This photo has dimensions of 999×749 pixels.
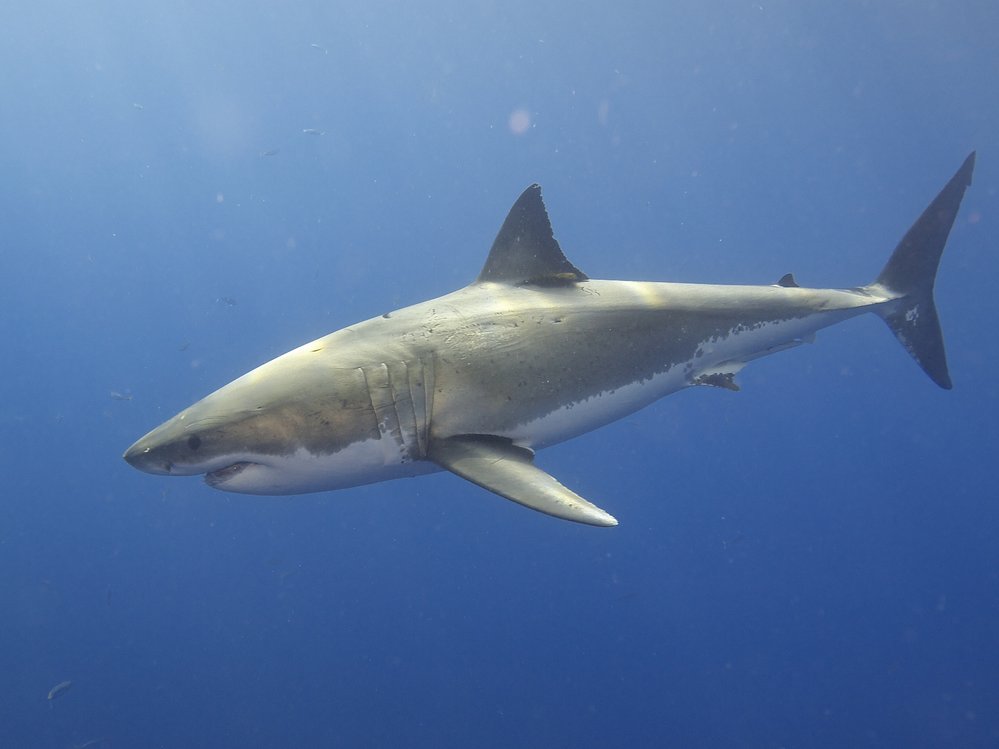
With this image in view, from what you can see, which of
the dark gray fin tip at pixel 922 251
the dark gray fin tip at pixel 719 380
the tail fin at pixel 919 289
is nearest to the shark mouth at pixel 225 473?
the dark gray fin tip at pixel 719 380

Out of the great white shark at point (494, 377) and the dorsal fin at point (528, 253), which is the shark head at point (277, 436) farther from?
the dorsal fin at point (528, 253)

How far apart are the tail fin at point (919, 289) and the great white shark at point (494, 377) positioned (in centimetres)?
53

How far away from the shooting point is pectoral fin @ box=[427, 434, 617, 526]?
3.19 metres

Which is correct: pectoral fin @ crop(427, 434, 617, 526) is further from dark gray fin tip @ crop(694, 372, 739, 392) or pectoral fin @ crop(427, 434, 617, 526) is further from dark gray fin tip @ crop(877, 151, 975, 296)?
dark gray fin tip @ crop(877, 151, 975, 296)

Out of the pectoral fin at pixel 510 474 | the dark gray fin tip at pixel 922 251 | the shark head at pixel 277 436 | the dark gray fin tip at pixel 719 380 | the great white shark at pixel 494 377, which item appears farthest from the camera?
the dark gray fin tip at pixel 922 251

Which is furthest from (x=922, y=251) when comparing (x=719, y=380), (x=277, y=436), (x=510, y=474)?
(x=277, y=436)

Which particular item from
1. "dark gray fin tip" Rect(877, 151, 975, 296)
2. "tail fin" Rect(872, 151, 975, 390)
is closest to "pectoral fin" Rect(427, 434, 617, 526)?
"tail fin" Rect(872, 151, 975, 390)

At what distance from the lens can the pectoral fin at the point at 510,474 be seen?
3.19 meters

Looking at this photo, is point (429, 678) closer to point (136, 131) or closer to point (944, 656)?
point (944, 656)

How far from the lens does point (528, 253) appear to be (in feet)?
17.0

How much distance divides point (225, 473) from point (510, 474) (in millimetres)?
1591

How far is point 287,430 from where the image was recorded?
3.52 m

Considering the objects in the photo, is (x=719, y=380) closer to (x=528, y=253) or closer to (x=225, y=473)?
(x=528, y=253)

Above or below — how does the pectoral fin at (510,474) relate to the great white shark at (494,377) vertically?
below
